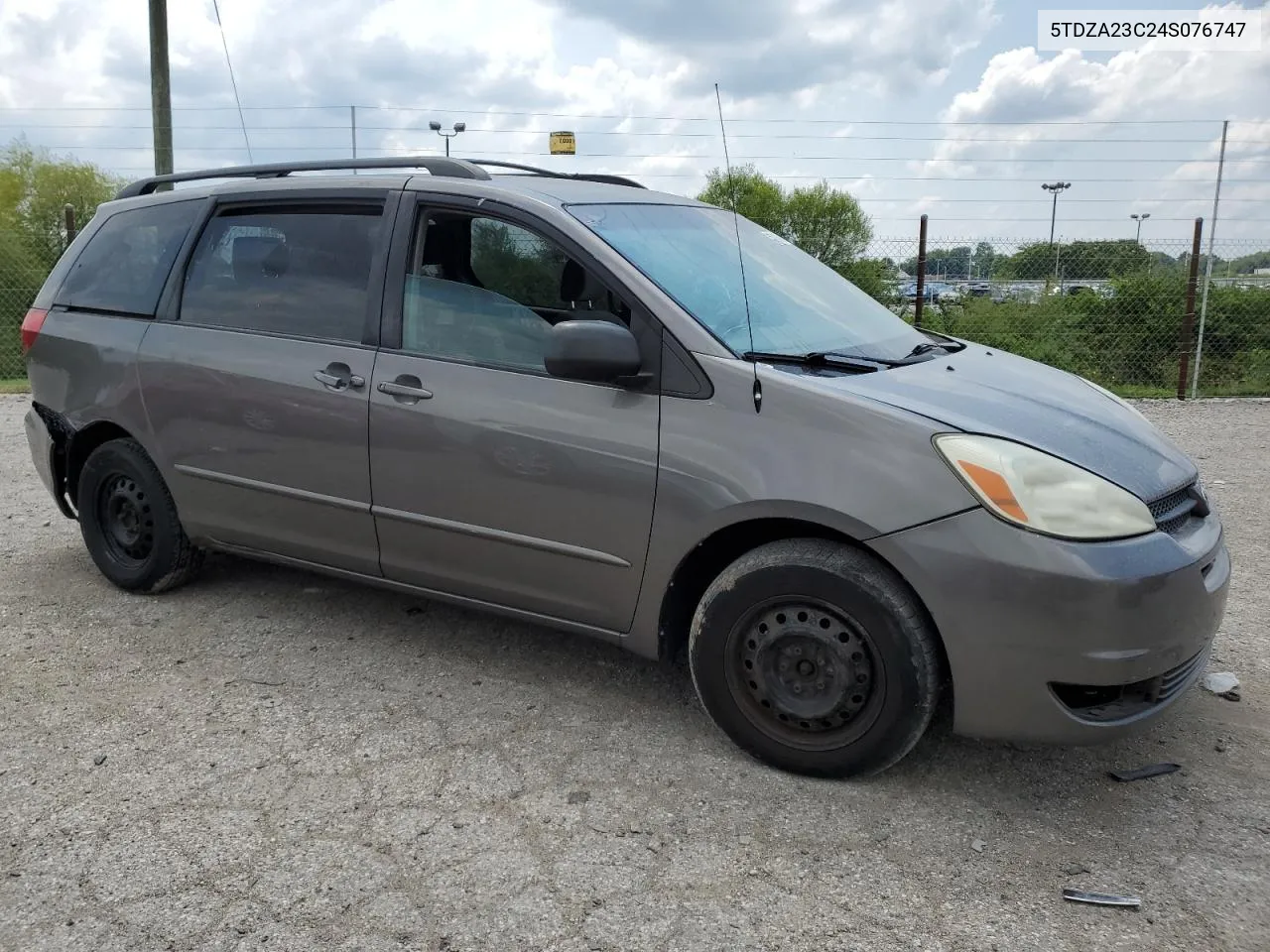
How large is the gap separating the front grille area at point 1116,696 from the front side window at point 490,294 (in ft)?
5.47

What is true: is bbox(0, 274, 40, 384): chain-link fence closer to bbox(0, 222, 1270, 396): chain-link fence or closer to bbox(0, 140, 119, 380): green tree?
bbox(0, 140, 119, 380): green tree

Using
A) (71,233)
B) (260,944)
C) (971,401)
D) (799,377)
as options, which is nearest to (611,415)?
(799,377)

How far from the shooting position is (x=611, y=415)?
10.5 feet

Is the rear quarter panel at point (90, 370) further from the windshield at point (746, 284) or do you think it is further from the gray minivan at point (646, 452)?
the windshield at point (746, 284)

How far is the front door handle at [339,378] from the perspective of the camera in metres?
3.66

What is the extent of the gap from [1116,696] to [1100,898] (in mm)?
541

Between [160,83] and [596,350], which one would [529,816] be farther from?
[160,83]

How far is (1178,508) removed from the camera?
2.98 m

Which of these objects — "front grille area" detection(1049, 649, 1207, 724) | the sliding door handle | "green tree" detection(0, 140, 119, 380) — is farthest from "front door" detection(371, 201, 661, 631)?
"green tree" detection(0, 140, 119, 380)

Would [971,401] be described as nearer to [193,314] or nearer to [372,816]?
[372,816]

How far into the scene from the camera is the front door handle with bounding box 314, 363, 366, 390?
3660 millimetres

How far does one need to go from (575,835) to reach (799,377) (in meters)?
1.41

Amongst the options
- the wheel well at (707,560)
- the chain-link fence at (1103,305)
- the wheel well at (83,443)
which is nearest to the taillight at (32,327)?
the wheel well at (83,443)

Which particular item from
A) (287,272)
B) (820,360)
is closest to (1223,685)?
(820,360)
